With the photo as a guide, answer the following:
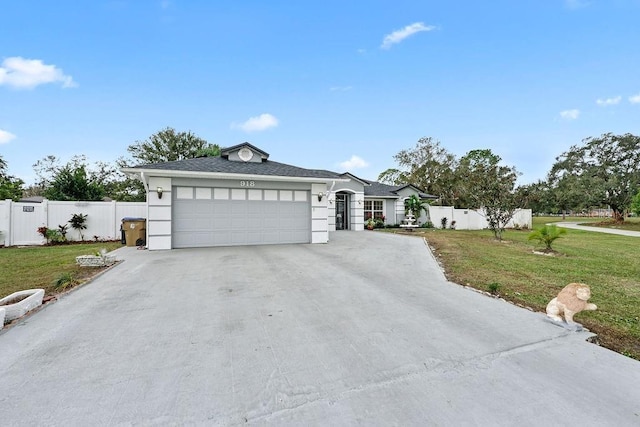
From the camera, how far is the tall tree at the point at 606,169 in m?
24.7

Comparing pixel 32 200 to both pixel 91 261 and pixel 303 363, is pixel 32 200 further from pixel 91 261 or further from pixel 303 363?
pixel 303 363

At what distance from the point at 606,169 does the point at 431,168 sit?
16.8m

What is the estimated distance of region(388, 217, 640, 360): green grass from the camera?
3326 mm

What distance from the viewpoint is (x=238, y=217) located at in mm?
10070

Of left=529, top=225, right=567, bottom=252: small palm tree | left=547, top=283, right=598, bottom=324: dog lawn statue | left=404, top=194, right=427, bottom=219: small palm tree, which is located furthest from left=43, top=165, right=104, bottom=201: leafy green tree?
left=529, top=225, right=567, bottom=252: small palm tree

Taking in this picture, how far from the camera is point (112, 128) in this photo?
654 inches

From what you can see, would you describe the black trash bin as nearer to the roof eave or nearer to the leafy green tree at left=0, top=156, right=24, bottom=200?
the roof eave

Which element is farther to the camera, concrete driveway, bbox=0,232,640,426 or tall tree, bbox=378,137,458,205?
tall tree, bbox=378,137,458,205

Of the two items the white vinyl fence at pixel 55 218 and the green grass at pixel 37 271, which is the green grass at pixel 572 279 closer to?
the green grass at pixel 37 271

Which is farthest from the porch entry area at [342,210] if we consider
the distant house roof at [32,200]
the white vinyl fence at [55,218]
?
the distant house roof at [32,200]

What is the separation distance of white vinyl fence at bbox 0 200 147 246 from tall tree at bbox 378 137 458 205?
2744cm

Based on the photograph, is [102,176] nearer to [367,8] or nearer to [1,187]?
[1,187]

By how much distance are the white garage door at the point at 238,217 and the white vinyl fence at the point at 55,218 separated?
487cm

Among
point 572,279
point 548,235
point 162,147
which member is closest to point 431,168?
point 548,235
